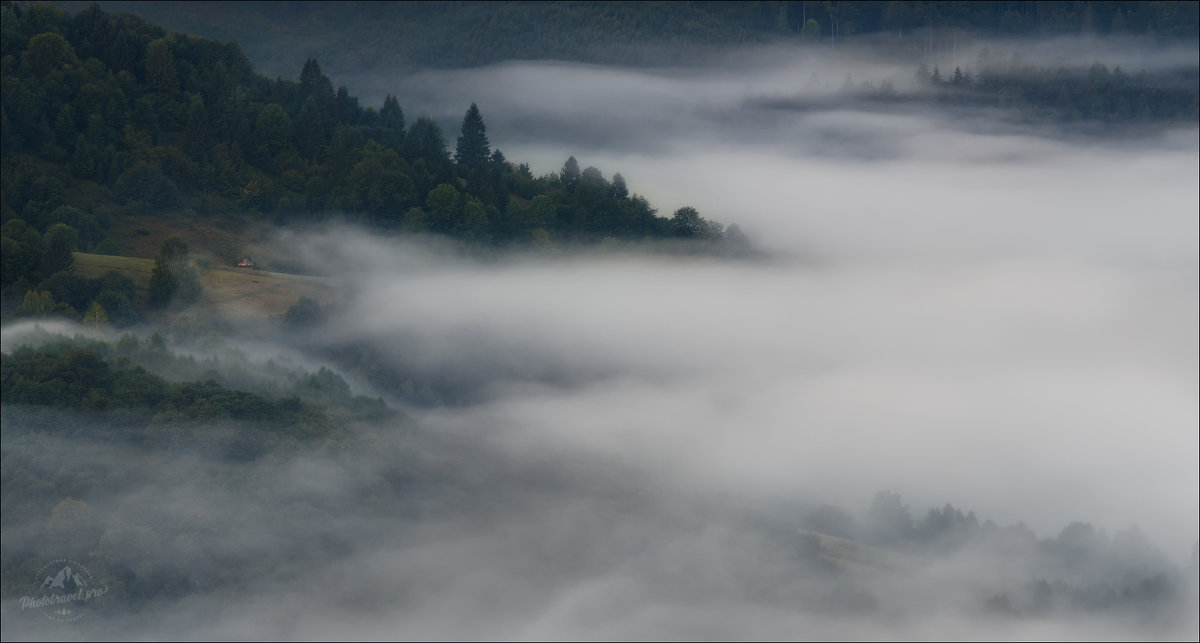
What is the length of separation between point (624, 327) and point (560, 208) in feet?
72.0

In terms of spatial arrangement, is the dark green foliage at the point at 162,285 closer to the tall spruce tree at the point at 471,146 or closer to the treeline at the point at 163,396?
the treeline at the point at 163,396

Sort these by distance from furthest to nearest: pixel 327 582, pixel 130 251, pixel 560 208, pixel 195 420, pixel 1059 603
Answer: pixel 560 208 → pixel 130 251 → pixel 1059 603 → pixel 195 420 → pixel 327 582

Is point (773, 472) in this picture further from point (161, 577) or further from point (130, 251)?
point (161, 577)

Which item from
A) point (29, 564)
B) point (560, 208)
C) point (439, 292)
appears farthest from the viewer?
point (560, 208)

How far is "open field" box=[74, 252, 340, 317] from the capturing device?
299 ft

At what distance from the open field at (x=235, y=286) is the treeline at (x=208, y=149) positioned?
3813 millimetres

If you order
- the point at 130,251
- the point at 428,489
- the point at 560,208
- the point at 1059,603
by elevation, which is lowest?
the point at 1059,603

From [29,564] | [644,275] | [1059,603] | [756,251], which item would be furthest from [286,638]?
[756,251]

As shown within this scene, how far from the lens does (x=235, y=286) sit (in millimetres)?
96250

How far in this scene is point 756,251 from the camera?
7219 inches

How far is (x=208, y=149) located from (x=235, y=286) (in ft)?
62.8

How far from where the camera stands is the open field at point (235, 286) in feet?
299

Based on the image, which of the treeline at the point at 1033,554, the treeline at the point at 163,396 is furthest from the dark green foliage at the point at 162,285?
the treeline at the point at 1033,554

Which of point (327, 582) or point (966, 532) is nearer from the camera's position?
point (327, 582)
